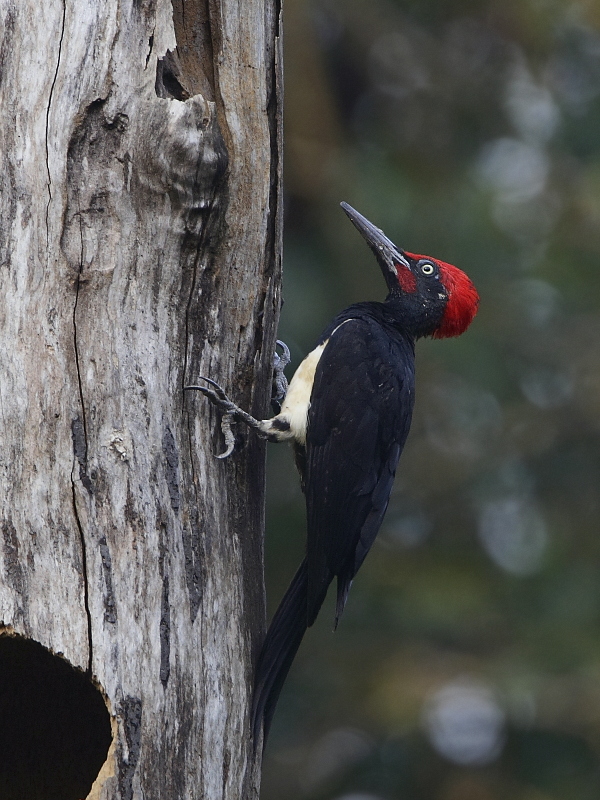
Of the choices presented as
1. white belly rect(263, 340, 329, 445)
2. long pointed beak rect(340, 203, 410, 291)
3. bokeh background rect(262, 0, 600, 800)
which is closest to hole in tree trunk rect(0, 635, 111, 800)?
white belly rect(263, 340, 329, 445)

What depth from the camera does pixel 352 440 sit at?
12.8 feet

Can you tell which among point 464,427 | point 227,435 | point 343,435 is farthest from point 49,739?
point 464,427

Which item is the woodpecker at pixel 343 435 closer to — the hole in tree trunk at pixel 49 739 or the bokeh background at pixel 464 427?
the hole in tree trunk at pixel 49 739

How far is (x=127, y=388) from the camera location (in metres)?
2.90

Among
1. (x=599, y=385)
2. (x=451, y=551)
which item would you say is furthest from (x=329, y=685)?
(x=599, y=385)

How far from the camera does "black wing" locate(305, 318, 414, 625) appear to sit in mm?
3742

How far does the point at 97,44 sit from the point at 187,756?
1.97 m

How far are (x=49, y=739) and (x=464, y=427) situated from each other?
505 centimetres

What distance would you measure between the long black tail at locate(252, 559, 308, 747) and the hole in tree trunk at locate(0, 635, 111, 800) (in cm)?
47

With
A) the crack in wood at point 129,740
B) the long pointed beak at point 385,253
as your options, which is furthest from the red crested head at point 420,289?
the crack in wood at point 129,740

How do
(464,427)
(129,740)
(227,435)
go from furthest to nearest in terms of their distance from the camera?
(464,427), (227,435), (129,740)

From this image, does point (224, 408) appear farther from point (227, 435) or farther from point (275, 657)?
point (275, 657)

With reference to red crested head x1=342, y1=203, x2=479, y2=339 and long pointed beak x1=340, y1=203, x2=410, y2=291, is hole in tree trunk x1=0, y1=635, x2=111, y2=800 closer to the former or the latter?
red crested head x1=342, y1=203, x2=479, y2=339

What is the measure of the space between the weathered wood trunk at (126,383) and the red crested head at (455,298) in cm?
167
